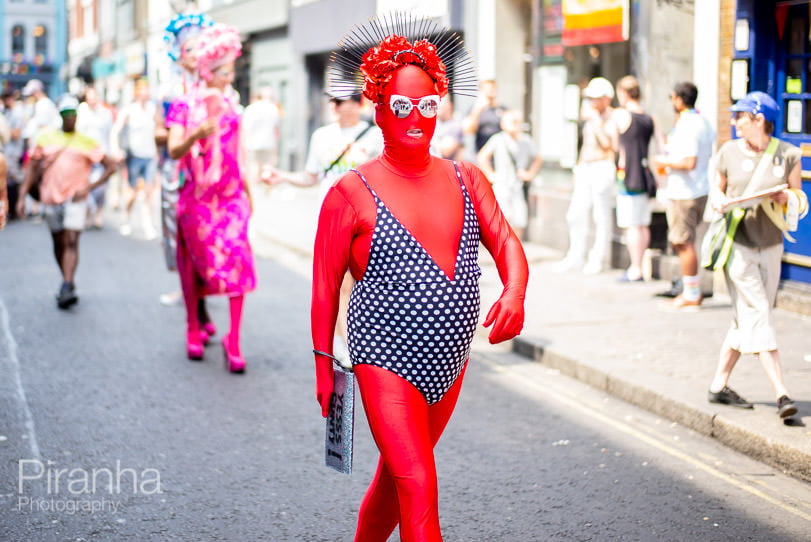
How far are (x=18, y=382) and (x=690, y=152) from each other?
582cm

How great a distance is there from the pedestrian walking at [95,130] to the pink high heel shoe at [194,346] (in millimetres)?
8901

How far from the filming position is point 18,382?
7.41 m

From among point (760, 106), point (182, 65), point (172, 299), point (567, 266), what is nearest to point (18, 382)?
point (182, 65)

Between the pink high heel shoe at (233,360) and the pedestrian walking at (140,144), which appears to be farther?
the pedestrian walking at (140,144)

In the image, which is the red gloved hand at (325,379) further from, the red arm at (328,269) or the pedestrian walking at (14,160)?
the pedestrian walking at (14,160)

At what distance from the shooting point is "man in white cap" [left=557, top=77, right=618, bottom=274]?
1213 centimetres

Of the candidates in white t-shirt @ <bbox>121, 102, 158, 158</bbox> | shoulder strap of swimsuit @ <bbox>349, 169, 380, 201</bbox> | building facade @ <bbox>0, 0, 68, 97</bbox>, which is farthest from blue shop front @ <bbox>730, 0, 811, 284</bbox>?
building facade @ <bbox>0, 0, 68, 97</bbox>

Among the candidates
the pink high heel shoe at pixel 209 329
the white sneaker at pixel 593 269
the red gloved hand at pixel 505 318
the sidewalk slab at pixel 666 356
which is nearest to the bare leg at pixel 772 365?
the sidewalk slab at pixel 666 356

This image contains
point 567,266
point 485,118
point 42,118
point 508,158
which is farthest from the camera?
point 42,118

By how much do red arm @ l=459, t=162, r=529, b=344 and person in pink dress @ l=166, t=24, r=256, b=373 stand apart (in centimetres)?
382

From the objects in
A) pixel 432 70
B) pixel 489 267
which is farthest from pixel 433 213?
pixel 489 267

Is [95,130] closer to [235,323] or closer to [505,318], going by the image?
[235,323]

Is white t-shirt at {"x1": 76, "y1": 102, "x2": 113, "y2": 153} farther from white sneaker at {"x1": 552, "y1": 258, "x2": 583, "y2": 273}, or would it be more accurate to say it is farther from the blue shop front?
the blue shop front

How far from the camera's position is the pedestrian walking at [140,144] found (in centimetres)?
1641
